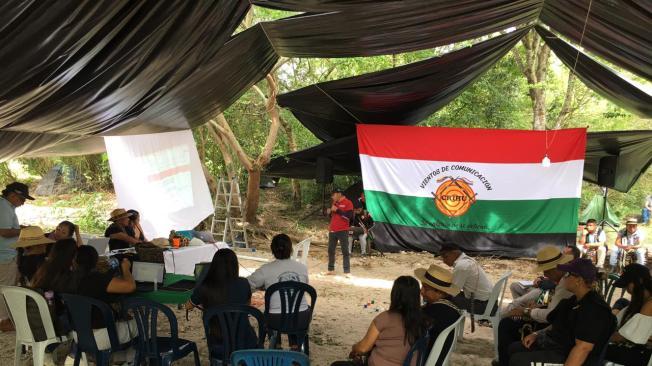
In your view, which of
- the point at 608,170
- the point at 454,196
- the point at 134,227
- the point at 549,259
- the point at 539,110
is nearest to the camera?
the point at 549,259

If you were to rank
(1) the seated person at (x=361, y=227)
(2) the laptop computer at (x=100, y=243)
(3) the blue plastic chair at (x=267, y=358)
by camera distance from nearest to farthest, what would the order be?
1. (3) the blue plastic chair at (x=267, y=358)
2. (2) the laptop computer at (x=100, y=243)
3. (1) the seated person at (x=361, y=227)

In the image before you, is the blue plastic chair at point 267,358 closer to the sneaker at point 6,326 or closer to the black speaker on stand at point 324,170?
the sneaker at point 6,326

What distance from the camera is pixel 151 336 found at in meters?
3.08

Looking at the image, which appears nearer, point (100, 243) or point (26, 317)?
point (26, 317)

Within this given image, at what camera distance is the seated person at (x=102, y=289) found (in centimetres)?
311

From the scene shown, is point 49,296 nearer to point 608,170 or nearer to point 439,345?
point 439,345

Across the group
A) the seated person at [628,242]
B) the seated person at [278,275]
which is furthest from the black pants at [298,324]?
the seated person at [628,242]

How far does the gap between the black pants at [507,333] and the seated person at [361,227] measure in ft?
19.6

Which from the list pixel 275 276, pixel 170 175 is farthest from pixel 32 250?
pixel 170 175

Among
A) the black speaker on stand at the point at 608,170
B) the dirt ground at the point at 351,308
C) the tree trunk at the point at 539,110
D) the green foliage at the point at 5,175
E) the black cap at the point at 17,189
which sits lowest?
the dirt ground at the point at 351,308

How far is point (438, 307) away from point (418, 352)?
345 millimetres

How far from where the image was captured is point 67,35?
7.71ft

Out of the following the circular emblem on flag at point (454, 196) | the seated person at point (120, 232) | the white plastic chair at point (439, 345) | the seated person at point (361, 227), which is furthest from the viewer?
the seated person at point (361, 227)

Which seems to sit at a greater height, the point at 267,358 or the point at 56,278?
the point at 56,278
